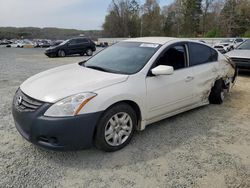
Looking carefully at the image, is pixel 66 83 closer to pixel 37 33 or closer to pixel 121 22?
pixel 121 22

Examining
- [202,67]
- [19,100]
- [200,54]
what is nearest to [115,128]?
[19,100]

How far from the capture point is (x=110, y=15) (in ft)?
227

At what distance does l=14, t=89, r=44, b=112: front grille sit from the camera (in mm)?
2828

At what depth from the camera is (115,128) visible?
3.16 m

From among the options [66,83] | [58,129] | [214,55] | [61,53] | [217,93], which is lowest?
[61,53]

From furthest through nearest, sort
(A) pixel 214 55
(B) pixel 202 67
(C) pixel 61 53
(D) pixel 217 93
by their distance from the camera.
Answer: (C) pixel 61 53
(D) pixel 217 93
(A) pixel 214 55
(B) pixel 202 67

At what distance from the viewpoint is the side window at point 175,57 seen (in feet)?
12.4

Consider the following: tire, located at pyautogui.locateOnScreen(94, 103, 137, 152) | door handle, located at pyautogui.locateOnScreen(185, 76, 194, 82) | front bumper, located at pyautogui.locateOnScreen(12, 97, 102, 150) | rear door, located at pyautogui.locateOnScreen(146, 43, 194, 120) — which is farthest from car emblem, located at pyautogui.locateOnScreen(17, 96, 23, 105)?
door handle, located at pyautogui.locateOnScreen(185, 76, 194, 82)

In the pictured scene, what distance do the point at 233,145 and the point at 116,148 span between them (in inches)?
65.0

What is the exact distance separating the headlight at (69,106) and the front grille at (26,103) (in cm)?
17

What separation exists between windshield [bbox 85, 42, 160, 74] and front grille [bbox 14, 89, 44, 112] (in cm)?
114

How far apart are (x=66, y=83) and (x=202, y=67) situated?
2.56m

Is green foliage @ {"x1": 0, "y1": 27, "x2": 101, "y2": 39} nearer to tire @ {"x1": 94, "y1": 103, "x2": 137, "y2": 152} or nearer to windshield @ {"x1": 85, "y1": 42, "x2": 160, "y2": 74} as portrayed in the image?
windshield @ {"x1": 85, "y1": 42, "x2": 160, "y2": 74}

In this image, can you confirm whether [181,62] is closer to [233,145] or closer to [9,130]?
[233,145]
